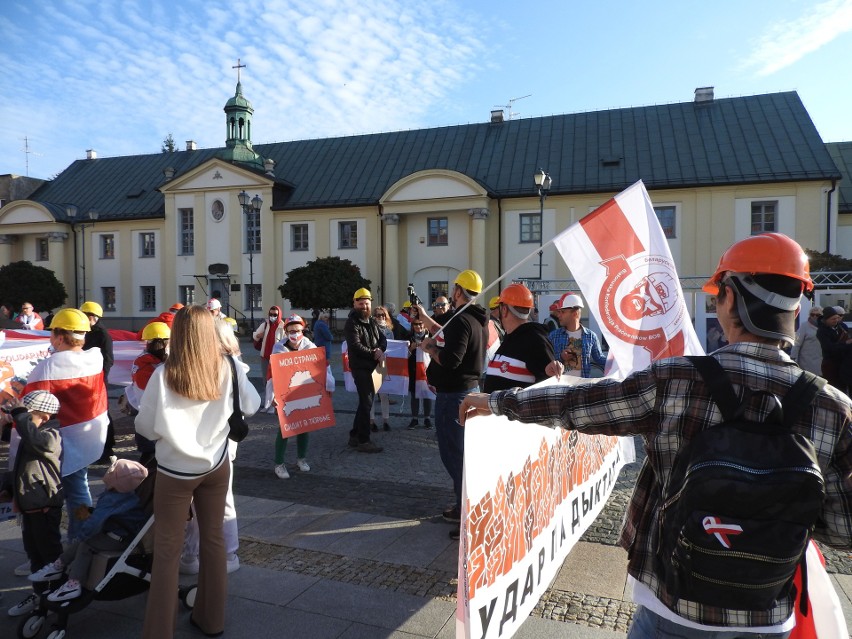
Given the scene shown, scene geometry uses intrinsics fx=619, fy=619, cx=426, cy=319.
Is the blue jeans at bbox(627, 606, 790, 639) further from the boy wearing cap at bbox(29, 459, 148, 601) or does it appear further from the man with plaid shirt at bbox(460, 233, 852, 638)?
the boy wearing cap at bbox(29, 459, 148, 601)

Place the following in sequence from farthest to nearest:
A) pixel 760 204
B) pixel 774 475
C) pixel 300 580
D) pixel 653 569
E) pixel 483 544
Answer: pixel 760 204 < pixel 300 580 < pixel 483 544 < pixel 653 569 < pixel 774 475

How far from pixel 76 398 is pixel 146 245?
37706 millimetres

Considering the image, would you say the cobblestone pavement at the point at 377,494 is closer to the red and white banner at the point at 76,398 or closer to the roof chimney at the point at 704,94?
the red and white banner at the point at 76,398

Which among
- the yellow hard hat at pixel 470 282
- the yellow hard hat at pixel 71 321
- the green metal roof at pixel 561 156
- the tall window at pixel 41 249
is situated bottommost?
the yellow hard hat at pixel 71 321

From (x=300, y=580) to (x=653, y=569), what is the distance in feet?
9.18

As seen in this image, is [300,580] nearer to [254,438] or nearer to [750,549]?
[750,549]

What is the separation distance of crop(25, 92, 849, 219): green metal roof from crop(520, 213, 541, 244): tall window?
1.24m

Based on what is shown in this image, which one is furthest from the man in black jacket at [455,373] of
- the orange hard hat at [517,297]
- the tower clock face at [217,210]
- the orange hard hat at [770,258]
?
the tower clock face at [217,210]

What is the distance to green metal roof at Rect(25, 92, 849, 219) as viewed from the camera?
95.9 feet

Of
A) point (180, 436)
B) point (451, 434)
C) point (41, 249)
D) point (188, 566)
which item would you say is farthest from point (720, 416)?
point (41, 249)

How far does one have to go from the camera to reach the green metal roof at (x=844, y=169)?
29750 mm

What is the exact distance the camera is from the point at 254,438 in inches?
338

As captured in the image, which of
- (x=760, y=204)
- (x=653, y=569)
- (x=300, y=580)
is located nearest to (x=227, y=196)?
(x=760, y=204)

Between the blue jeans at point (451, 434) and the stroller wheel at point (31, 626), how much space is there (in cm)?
276
